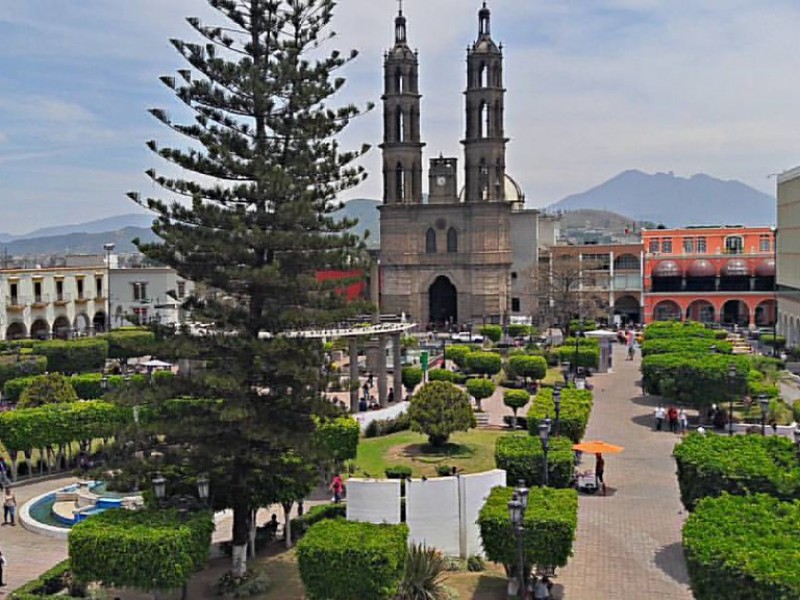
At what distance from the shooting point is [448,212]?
64.9 m

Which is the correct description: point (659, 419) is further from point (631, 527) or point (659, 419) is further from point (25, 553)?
point (25, 553)

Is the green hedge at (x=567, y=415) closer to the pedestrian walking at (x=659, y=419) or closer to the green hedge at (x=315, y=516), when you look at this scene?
the green hedge at (x=315, y=516)

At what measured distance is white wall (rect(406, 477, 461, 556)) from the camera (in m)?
18.0

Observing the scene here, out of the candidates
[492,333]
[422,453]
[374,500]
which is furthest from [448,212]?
[374,500]

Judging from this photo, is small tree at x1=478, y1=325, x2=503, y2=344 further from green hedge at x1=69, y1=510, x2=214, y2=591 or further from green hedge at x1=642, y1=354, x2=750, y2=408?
green hedge at x1=69, y1=510, x2=214, y2=591

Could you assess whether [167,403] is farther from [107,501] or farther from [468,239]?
[468,239]

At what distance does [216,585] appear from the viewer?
1706 centimetres

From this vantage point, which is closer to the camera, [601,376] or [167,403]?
[167,403]

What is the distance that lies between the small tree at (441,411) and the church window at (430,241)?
131ft

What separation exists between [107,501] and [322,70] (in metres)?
11.6

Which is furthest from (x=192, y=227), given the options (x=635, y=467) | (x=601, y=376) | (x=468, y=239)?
(x=468, y=239)

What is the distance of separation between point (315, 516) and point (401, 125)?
47.6 meters

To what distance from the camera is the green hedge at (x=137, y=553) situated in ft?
48.3

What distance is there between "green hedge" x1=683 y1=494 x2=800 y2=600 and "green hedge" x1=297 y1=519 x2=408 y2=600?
4588 millimetres
